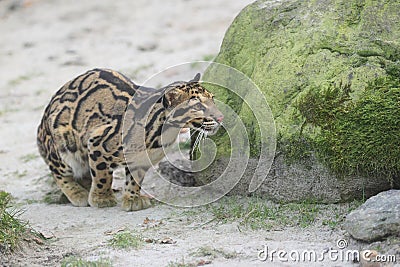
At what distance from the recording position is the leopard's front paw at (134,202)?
698 centimetres

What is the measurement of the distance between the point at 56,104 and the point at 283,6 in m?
2.50

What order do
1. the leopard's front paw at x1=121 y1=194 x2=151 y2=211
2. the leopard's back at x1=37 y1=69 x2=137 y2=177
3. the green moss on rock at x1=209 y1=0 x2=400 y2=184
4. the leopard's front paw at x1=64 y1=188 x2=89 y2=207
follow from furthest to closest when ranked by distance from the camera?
1. the leopard's front paw at x1=64 y1=188 x2=89 y2=207
2. the leopard's back at x1=37 y1=69 x2=137 y2=177
3. the leopard's front paw at x1=121 y1=194 x2=151 y2=211
4. the green moss on rock at x1=209 y1=0 x2=400 y2=184

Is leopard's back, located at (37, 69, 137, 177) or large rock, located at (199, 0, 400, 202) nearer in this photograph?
large rock, located at (199, 0, 400, 202)

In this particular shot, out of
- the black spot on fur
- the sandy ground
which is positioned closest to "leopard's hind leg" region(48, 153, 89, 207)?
the sandy ground

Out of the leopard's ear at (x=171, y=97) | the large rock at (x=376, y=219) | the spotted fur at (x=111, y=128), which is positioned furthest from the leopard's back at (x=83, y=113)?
the large rock at (x=376, y=219)

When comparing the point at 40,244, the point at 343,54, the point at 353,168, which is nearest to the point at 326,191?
the point at 353,168

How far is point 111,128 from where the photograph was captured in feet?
23.2

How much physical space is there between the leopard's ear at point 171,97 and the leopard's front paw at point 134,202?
3.41ft

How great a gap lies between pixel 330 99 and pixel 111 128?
217 cm

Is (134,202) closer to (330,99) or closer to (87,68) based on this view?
(330,99)

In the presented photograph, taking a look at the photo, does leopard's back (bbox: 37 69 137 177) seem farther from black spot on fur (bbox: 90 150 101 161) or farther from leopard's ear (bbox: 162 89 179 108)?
leopard's ear (bbox: 162 89 179 108)

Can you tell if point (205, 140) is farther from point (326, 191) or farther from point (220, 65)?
point (326, 191)

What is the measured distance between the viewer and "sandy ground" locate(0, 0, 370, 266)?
5.64 metres

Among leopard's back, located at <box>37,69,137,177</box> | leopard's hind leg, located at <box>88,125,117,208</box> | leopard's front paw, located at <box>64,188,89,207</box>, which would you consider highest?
leopard's back, located at <box>37,69,137,177</box>
